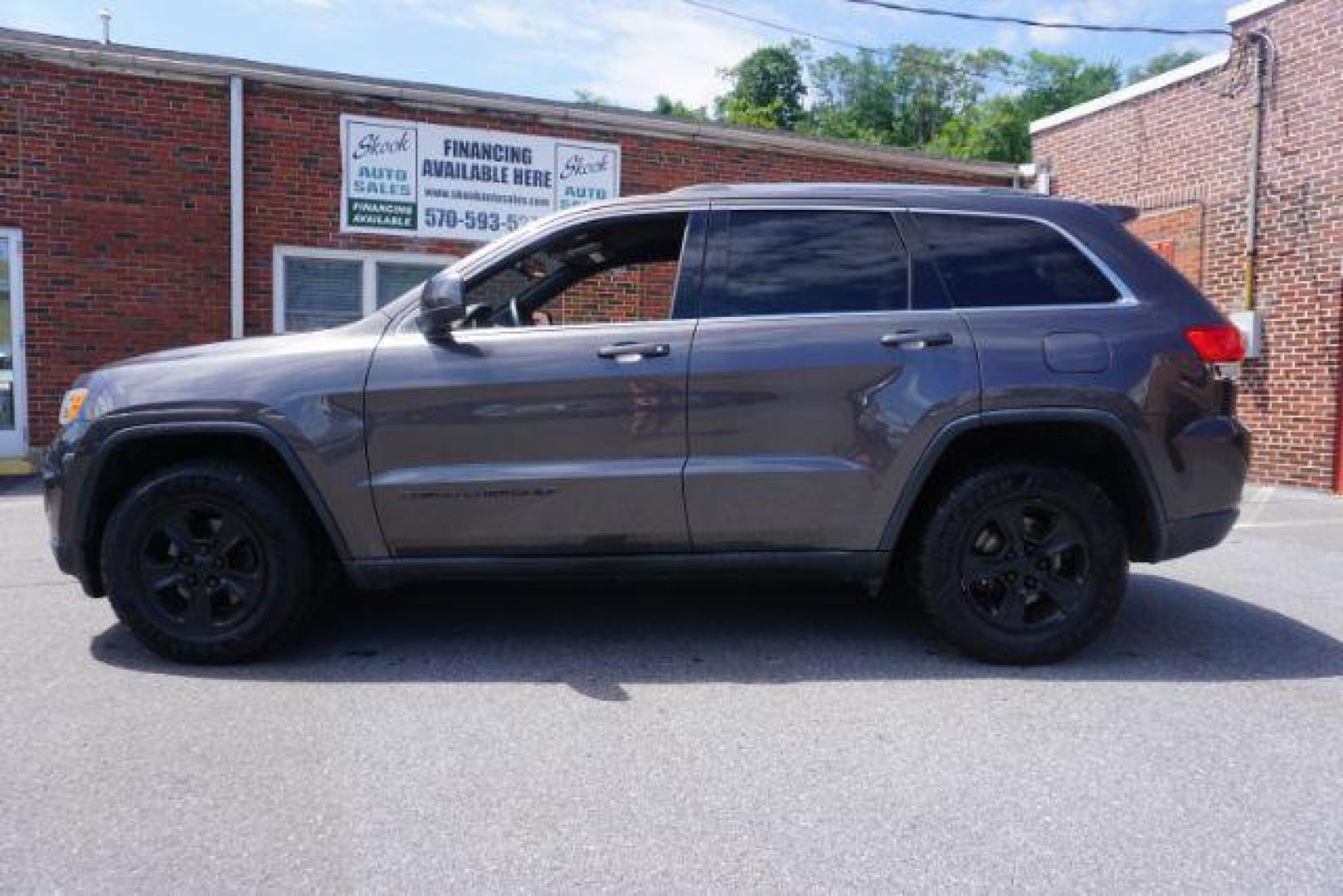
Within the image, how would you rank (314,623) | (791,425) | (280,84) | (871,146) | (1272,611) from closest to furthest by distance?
1. (791,425)
2. (314,623)
3. (1272,611)
4. (280,84)
5. (871,146)

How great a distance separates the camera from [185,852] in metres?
2.48

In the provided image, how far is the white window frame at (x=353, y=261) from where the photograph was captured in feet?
34.5

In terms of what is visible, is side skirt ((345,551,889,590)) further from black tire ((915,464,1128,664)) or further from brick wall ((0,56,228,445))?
brick wall ((0,56,228,445))

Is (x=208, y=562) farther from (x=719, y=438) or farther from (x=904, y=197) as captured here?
(x=904, y=197)

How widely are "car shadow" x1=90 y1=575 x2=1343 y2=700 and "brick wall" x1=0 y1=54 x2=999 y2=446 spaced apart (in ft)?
22.1

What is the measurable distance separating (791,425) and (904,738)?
1.23 meters

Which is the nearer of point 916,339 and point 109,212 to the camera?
point 916,339

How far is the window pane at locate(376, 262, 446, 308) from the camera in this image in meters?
11.0

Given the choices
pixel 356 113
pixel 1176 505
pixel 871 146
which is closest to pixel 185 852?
pixel 1176 505

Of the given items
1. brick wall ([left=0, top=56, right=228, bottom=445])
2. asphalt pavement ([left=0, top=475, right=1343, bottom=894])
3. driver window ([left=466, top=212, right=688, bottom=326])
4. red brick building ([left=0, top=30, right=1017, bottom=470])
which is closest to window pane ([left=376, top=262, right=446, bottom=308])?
red brick building ([left=0, top=30, right=1017, bottom=470])

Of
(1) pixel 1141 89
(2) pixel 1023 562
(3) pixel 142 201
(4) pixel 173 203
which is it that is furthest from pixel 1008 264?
(1) pixel 1141 89

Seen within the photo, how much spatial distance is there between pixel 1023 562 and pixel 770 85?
5182 cm

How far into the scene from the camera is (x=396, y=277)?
11086mm

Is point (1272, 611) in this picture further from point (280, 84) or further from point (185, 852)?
point (280, 84)
